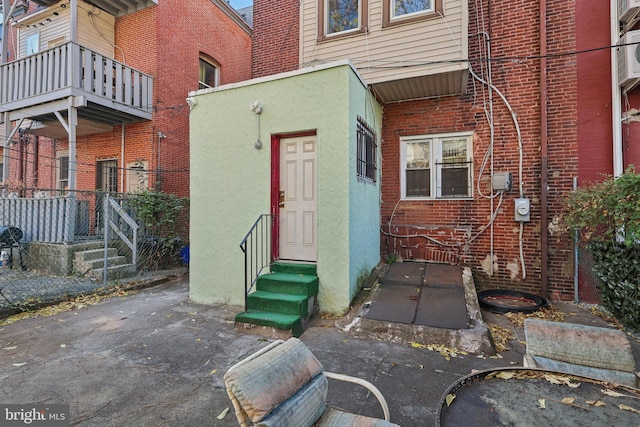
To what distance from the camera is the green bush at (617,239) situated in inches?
159

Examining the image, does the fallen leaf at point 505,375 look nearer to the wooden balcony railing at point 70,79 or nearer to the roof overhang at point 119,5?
the wooden balcony railing at point 70,79

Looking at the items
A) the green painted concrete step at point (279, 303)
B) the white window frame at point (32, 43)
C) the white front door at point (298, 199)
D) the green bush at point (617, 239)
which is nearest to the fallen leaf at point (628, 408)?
the green bush at point (617, 239)

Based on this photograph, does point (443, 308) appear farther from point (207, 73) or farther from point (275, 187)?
point (207, 73)

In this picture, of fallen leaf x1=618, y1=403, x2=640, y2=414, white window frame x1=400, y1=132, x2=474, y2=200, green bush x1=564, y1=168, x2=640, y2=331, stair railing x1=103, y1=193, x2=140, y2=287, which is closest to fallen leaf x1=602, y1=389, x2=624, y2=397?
fallen leaf x1=618, y1=403, x2=640, y2=414

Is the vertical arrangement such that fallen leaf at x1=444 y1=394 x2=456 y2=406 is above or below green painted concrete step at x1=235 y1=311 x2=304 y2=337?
above

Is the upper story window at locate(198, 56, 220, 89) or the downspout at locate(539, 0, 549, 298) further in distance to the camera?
the upper story window at locate(198, 56, 220, 89)

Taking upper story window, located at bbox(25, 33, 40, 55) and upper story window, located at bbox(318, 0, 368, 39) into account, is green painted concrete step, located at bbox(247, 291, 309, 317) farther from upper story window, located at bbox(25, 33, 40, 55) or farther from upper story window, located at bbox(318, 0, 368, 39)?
upper story window, located at bbox(25, 33, 40, 55)

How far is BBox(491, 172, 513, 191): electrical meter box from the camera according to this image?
6076mm

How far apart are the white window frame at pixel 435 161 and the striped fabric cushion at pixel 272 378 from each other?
5.49m

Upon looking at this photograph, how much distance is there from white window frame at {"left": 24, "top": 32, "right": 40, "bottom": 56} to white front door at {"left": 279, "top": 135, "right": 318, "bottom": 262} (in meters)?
11.2

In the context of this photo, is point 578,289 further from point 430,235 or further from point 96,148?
point 96,148

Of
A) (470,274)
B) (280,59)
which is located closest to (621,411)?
(470,274)

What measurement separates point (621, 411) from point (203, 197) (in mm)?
5936

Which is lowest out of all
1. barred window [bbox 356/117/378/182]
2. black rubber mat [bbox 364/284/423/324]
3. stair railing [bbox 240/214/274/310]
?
black rubber mat [bbox 364/284/423/324]
